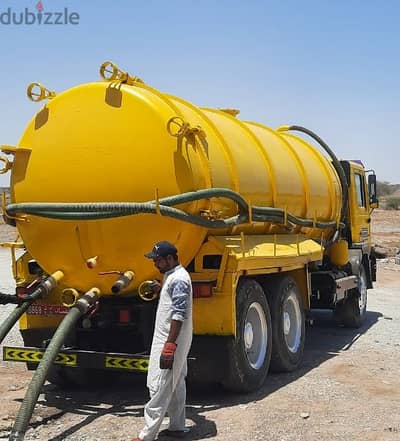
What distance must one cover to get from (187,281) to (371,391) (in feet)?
9.53

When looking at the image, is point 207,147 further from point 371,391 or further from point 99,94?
point 371,391

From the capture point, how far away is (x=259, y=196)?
311 inches

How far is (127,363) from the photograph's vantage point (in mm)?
6500

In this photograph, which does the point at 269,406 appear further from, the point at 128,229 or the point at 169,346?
the point at 128,229

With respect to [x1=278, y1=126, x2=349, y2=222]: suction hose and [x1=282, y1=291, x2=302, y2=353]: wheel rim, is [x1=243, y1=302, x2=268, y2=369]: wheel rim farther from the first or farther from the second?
[x1=278, y1=126, x2=349, y2=222]: suction hose

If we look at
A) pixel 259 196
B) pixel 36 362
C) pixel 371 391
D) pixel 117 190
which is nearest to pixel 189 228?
pixel 117 190

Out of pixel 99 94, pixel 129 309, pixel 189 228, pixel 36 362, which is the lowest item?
pixel 36 362

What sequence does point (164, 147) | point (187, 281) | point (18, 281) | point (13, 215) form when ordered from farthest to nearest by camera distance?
point (18, 281), point (13, 215), point (164, 147), point (187, 281)

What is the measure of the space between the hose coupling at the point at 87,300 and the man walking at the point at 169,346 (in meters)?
1.09

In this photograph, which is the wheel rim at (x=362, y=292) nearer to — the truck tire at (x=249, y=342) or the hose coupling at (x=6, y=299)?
the truck tire at (x=249, y=342)

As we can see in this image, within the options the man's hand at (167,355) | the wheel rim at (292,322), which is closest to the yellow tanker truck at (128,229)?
the wheel rim at (292,322)

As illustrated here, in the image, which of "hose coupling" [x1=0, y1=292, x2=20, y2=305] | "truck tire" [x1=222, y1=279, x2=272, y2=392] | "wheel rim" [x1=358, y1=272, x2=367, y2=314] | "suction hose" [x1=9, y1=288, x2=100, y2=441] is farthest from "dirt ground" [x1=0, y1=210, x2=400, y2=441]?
"wheel rim" [x1=358, y1=272, x2=367, y2=314]

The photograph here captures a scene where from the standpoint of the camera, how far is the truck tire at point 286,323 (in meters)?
8.05

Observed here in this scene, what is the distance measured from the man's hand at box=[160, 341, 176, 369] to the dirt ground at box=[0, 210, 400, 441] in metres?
0.82
